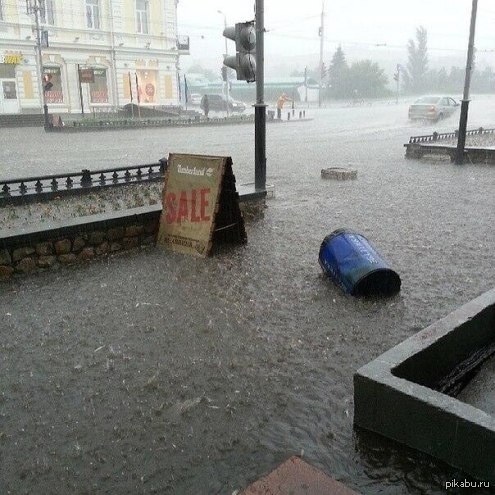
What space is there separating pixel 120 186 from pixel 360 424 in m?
9.55

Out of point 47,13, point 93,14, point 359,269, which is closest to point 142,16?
point 93,14

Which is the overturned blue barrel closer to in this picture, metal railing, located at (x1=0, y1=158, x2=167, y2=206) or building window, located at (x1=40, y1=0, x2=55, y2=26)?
metal railing, located at (x1=0, y1=158, x2=167, y2=206)

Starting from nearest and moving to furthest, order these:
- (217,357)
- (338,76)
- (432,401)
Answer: (432,401)
(217,357)
(338,76)

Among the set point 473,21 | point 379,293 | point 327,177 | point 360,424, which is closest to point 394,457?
point 360,424

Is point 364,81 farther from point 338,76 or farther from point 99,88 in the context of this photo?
point 99,88

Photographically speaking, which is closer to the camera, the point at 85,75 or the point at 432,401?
the point at 432,401

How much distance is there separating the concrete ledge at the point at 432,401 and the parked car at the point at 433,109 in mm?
36973

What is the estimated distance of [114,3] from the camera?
42.9 m

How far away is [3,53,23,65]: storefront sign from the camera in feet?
125

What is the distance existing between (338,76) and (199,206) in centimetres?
8694

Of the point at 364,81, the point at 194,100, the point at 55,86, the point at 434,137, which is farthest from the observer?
the point at 364,81

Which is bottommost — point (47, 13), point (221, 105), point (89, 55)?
point (221, 105)

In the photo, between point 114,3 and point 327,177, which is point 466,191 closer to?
point 327,177

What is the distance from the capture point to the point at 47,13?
132 feet
